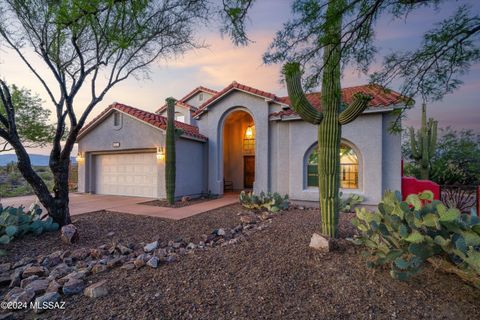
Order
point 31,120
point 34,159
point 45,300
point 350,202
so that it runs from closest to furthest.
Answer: point 45,300 < point 350,202 < point 31,120 < point 34,159

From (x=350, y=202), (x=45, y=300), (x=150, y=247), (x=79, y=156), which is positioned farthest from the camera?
(x=79, y=156)

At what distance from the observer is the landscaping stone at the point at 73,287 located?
9.52 feet

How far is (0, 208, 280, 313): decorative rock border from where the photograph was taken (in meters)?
2.89

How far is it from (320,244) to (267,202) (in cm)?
428

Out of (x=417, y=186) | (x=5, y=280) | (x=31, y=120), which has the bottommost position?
(x=5, y=280)

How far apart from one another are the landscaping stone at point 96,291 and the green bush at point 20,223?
2.90 m

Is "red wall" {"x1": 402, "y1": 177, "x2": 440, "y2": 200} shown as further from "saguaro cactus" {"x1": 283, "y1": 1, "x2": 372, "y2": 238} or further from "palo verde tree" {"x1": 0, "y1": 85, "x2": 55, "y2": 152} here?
"palo verde tree" {"x1": 0, "y1": 85, "x2": 55, "y2": 152}

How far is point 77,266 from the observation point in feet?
12.2

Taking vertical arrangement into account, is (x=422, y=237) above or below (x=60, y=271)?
above

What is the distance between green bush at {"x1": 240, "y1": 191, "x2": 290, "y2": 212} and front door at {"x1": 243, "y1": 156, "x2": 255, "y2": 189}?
5.88m

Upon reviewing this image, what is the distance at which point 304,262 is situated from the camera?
3.58m

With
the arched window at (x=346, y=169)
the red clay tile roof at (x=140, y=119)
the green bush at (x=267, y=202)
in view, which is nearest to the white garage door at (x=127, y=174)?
the red clay tile roof at (x=140, y=119)

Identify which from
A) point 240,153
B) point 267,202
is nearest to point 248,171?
point 240,153

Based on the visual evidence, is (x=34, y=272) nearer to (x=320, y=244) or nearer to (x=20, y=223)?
(x=20, y=223)
